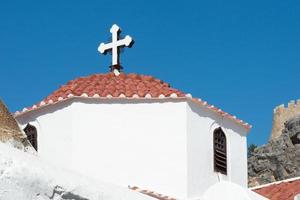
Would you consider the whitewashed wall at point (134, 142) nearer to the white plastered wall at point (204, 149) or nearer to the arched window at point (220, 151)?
the white plastered wall at point (204, 149)

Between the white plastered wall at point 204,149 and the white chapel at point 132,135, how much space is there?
0.05 ft

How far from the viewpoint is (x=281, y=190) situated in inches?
543

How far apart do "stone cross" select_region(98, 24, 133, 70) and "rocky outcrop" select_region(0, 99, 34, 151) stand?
1035 centimetres

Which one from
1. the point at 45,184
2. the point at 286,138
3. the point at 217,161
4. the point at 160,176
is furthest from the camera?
the point at 286,138

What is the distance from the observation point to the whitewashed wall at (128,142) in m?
11.3

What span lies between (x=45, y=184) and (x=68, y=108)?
9.19 m

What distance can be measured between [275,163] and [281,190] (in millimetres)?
13291

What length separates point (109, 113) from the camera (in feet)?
37.4

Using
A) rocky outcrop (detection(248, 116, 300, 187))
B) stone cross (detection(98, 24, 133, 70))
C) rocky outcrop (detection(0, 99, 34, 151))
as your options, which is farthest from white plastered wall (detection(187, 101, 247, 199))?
rocky outcrop (detection(248, 116, 300, 187))

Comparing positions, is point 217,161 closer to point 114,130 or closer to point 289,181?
point 114,130

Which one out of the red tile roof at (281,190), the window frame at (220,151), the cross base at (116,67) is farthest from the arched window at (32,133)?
the red tile roof at (281,190)

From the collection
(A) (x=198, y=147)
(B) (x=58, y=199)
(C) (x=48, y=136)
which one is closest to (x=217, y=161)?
(A) (x=198, y=147)

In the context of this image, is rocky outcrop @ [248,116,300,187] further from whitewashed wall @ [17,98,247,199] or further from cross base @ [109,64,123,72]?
whitewashed wall @ [17,98,247,199]

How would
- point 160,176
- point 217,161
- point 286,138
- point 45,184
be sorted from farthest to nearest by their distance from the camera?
point 286,138 → point 217,161 → point 160,176 → point 45,184
